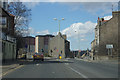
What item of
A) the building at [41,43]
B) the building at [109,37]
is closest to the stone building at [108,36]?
the building at [109,37]

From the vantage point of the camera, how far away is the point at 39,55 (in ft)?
127

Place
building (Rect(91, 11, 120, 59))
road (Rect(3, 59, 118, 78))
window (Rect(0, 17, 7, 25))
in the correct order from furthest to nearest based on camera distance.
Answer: building (Rect(91, 11, 120, 59)) → window (Rect(0, 17, 7, 25)) → road (Rect(3, 59, 118, 78))

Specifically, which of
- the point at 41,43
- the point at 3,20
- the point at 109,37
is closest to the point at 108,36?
the point at 109,37

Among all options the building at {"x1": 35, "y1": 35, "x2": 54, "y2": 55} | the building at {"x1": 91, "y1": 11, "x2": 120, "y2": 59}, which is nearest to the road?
the building at {"x1": 91, "y1": 11, "x2": 120, "y2": 59}

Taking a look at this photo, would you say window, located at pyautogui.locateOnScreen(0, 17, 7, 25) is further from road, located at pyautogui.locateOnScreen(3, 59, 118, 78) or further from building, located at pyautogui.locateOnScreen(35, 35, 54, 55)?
building, located at pyautogui.locateOnScreen(35, 35, 54, 55)

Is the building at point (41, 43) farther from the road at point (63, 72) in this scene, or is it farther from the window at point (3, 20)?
the road at point (63, 72)

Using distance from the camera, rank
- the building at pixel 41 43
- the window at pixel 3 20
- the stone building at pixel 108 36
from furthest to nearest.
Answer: the building at pixel 41 43, the stone building at pixel 108 36, the window at pixel 3 20

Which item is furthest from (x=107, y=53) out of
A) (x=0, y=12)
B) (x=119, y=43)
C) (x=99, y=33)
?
(x=0, y=12)

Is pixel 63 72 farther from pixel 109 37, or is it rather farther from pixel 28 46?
pixel 28 46

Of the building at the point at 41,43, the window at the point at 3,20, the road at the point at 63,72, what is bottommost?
the road at the point at 63,72

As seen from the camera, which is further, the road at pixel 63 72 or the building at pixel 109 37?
the building at pixel 109 37

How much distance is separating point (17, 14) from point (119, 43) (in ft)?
88.6

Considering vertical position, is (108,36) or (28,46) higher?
(108,36)

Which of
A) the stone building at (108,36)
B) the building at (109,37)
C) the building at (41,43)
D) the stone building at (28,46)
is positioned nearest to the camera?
the stone building at (28,46)
